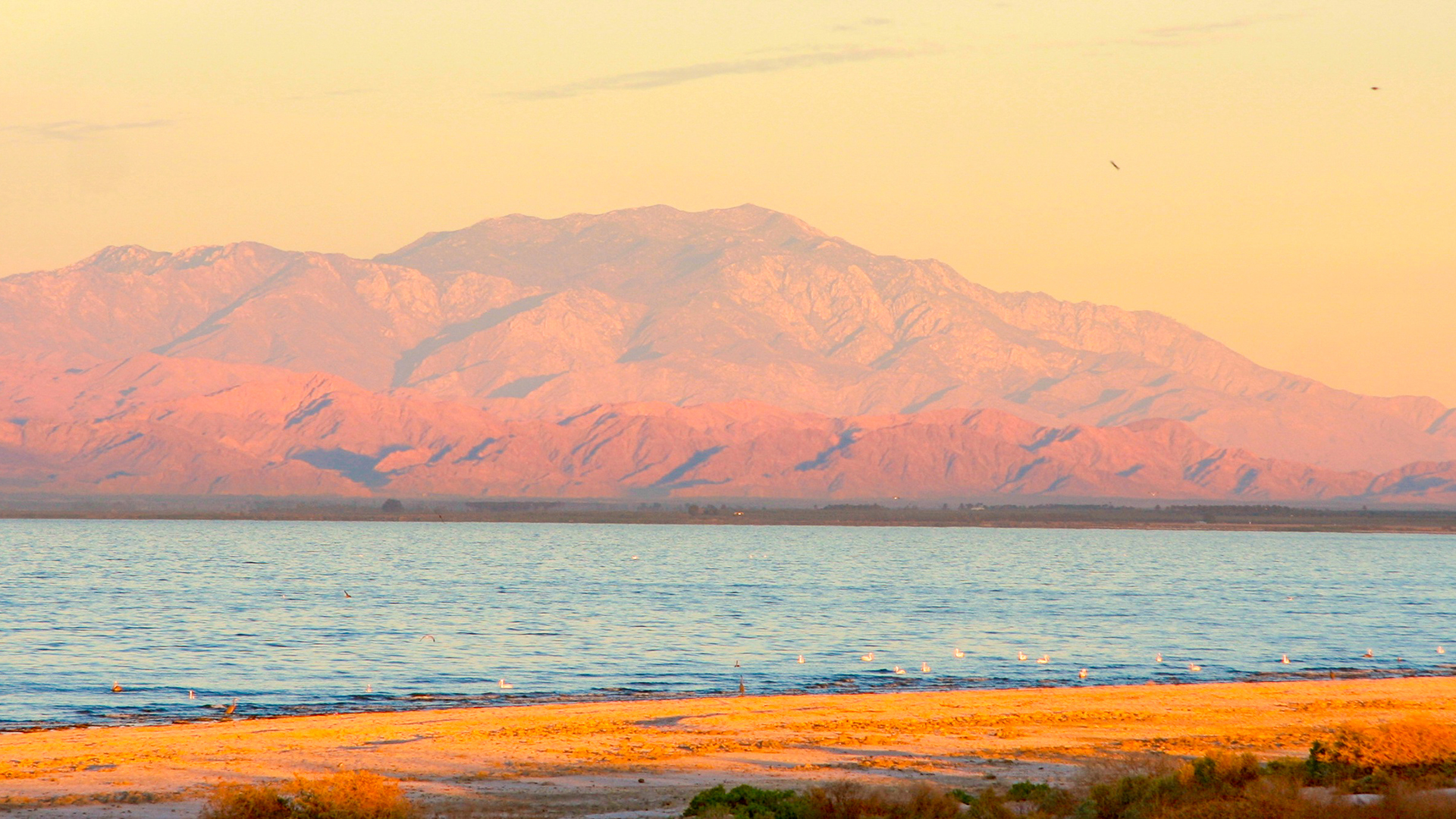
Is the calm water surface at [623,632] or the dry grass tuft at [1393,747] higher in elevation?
the dry grass tuft at [1393,747]

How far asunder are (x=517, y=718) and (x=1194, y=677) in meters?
25.5

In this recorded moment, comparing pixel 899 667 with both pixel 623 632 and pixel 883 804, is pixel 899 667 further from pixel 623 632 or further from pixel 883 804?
pixel 883 804

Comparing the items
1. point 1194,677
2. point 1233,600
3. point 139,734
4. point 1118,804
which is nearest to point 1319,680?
point 1194,677

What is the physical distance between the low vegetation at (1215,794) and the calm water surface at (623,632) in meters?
22.4

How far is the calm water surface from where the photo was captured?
49.6 metres

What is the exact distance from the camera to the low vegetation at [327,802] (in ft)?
78.2

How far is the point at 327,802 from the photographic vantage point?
23.9 metres

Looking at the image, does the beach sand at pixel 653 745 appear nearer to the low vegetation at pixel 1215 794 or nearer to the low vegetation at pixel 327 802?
the low vegetation at pixel 327 802

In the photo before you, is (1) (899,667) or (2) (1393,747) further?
(1) (899,667)

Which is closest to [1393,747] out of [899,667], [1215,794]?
[1215,794]

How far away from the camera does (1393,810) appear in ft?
72.8

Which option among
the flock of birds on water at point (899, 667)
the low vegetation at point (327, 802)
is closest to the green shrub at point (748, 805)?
the low vegetation at point (327, 802)

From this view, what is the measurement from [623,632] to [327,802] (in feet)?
154

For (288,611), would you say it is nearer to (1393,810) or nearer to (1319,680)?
(1319,680)
